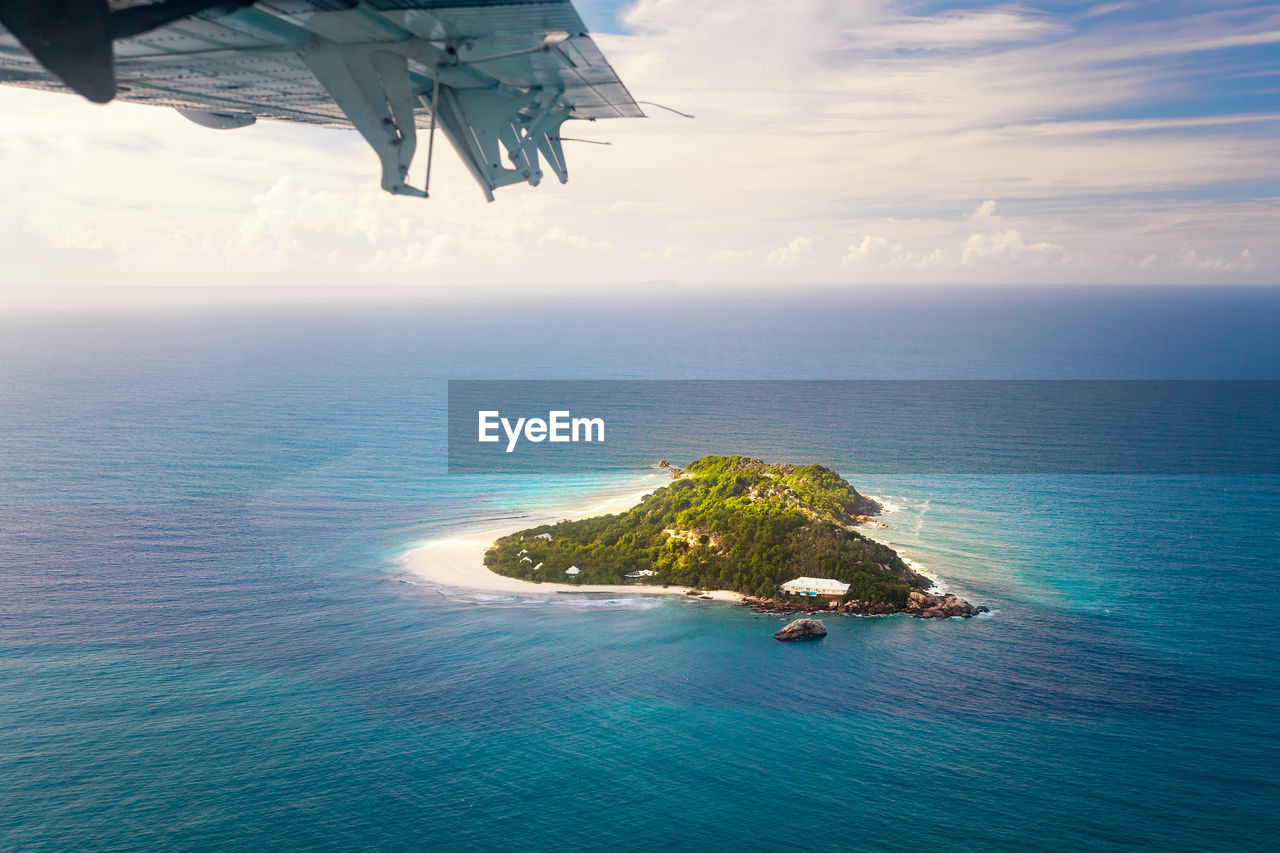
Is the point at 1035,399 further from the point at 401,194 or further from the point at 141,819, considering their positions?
the point at 401,194

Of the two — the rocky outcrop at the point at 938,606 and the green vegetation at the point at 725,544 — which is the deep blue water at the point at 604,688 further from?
the green vegetation at the point at 725,544

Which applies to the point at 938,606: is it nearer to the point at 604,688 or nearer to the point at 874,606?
the point at 874,606

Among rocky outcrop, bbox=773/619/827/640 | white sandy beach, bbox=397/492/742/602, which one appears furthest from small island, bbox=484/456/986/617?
rocky outcrop, bbox=773/619/827/640

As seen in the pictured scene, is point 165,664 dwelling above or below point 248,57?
below

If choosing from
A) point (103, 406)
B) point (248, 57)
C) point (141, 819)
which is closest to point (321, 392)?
point (103, 406)

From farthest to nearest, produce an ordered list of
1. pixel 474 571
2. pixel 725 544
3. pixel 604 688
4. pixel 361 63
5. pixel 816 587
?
1. pixel 474 571
2. pixel 725 544
3. pixel 816 587
4. pixel 604 688
5. pixel 361 63

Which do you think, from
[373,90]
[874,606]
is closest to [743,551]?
[874,606]
